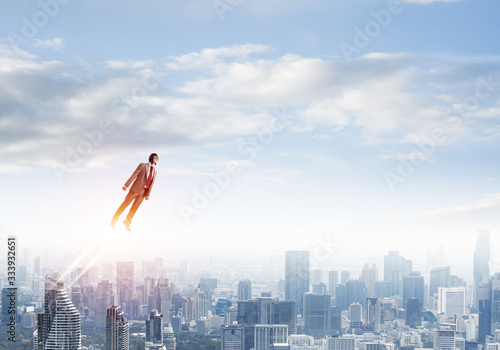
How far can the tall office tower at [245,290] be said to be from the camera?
2942 centimetres

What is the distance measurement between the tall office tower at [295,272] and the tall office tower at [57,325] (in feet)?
48.4

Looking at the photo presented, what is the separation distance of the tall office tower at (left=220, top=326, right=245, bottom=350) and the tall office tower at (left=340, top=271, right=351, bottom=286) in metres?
10.9

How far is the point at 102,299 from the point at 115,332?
4330 millimetres

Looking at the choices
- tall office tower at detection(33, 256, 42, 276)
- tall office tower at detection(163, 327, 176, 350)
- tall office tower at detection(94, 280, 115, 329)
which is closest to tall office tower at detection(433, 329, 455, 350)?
tall office tower at detection(163, 327, 176, 350)

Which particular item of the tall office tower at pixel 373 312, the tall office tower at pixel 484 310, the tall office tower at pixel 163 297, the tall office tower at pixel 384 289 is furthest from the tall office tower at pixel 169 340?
the tall office tower at pixel 384 289

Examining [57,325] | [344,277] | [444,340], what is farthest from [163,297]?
[444,340]

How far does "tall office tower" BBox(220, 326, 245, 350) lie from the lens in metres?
23.9

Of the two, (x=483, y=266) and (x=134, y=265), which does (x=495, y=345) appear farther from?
(x=134, y=265)

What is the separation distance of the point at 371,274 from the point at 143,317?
51.2 ft

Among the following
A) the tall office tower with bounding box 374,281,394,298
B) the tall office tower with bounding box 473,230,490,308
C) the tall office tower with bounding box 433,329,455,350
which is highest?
the tall office tower with bounding box 473,230,490,308

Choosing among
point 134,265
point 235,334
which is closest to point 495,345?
point 235,334

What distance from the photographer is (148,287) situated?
26.5m

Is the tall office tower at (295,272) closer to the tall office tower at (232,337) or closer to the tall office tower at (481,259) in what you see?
the tall office tower at (232,337)

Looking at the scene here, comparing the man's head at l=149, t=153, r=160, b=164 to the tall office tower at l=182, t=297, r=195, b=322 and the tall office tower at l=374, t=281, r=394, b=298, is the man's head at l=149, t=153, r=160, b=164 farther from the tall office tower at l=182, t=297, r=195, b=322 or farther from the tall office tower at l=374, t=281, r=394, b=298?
the tall office tower at l=374, t=281, r=394, b=298
